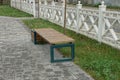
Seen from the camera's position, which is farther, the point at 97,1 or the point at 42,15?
the point at 97,1

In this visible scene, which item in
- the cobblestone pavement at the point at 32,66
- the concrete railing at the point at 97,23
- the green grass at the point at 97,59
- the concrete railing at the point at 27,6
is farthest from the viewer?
the concrete railing at the point at 27,6

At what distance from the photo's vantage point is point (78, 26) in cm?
1101

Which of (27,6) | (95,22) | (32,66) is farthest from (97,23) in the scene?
(27,6)

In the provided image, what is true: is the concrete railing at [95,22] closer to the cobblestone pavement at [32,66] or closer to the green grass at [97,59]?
the green grass at [97,59]

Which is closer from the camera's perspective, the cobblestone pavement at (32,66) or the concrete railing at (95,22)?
the cobblestone pavement at (32,66)

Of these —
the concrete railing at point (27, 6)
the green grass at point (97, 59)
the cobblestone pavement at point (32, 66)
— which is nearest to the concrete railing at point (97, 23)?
the green grass at point (97, 59)

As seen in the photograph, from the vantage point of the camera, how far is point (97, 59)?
704cm

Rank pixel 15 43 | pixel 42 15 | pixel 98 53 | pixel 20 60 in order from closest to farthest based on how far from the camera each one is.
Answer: pixel 20 60
pixel 98 53
pixel 15 43
pixel 42 15

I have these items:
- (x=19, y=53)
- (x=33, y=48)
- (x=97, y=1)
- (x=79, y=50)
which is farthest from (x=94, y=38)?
(x=97, y=1)

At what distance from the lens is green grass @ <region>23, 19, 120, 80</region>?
5914 millimetres

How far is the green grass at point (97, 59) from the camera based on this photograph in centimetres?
591

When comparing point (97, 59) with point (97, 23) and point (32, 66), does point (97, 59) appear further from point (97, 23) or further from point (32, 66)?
point (97, 23)

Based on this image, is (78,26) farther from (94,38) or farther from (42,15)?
(42,15)

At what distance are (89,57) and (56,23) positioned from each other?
7.48 m
